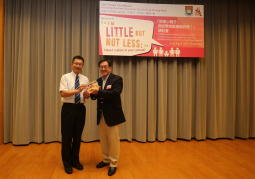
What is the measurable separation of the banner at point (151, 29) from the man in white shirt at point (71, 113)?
4.24ft

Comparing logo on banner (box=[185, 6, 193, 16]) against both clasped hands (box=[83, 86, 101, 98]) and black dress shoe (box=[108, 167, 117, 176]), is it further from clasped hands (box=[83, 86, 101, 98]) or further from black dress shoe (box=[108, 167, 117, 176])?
black dress shoe (box=[108, 167, 117, 176])

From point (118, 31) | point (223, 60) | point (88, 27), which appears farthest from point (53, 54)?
point (223, 60)

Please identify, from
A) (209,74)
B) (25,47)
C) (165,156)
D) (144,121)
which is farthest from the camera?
(209,74)

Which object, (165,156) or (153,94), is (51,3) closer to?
(153,94)

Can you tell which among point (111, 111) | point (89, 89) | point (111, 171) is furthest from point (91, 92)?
point (111, 171)

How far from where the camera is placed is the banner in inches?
133

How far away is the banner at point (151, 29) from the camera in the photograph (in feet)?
11.1

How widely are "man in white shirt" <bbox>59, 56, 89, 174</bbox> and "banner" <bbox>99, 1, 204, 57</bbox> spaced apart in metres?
1.29

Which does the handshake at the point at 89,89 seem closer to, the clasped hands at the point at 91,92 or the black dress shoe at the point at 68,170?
the clasped hands at the point at 91,92

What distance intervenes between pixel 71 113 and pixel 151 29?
2.42 metres

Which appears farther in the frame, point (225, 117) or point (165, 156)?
point (225, 117)

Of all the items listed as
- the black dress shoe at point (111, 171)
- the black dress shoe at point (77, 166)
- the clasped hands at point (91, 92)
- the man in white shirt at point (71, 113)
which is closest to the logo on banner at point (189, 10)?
the man in white shirt at point (71, 113)

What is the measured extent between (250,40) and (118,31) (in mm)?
3163

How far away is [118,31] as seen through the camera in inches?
134
